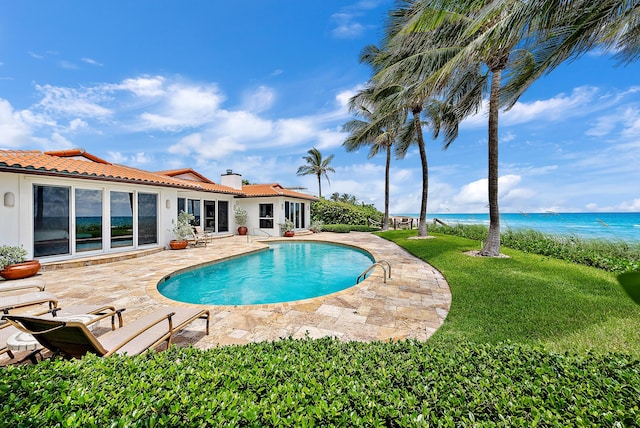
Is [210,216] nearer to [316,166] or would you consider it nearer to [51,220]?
[51,220]

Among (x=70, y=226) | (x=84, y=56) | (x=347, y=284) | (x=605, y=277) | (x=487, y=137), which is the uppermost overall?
(x=84, y=56)

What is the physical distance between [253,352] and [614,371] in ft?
11.4

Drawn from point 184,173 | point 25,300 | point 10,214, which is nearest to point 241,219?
point 184,173

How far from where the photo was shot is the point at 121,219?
11.2 meters

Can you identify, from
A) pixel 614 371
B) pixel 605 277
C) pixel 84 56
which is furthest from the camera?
pixel 84 56

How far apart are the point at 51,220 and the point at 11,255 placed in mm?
2009

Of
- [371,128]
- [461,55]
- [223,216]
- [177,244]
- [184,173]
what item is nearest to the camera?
[461,55]

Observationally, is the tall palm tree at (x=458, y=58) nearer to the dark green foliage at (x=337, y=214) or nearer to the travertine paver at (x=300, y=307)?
the travertine paver at (x=300, y=307)

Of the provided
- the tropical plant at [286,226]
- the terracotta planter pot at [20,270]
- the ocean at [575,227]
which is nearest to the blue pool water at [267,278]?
the terracotta planter pot at [20,270]

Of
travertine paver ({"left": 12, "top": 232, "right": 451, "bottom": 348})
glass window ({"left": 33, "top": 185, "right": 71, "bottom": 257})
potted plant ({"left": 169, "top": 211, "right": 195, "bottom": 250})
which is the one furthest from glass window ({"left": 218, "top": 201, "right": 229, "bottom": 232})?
travertine paver ({"left": 12, "top": 232, "right": 451, "bottom": 348})

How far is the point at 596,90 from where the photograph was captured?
12.6 m

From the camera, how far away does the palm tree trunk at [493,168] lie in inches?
367

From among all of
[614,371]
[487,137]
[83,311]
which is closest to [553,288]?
[614,371]

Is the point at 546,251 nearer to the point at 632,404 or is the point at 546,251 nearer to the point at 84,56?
the point at 632,404
